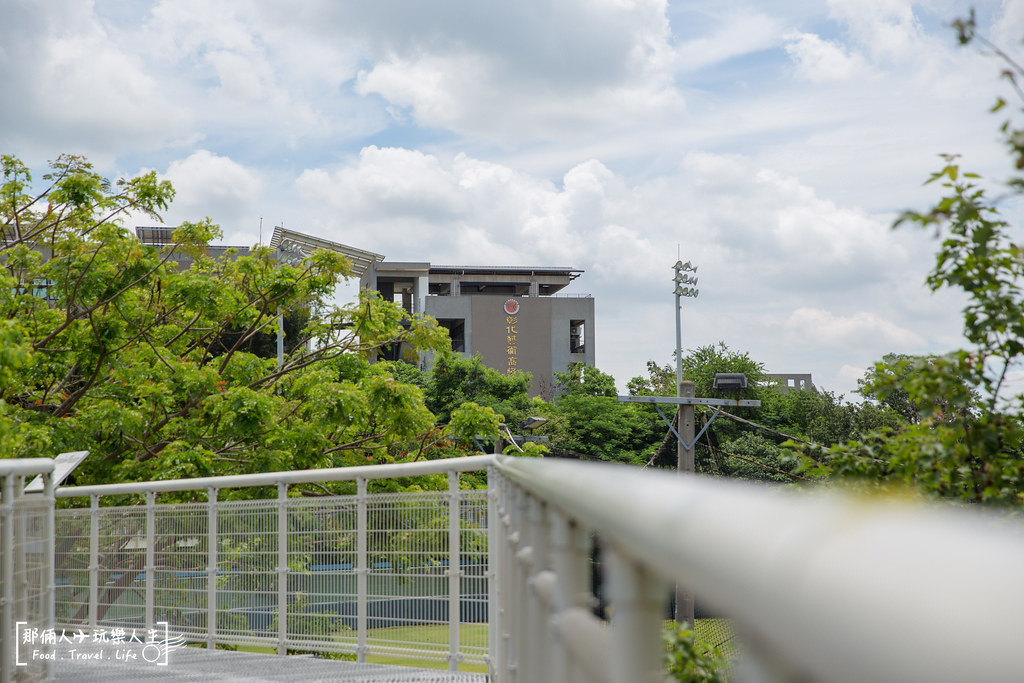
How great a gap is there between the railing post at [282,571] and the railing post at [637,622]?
6.56 metres

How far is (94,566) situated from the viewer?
8.70 m

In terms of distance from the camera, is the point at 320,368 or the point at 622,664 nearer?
the point at 622,664

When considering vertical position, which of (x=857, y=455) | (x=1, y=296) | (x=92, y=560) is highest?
(x=1, y=296)

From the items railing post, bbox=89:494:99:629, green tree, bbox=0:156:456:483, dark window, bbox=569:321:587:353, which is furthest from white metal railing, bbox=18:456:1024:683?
dark window, bbox=569:321:587:353

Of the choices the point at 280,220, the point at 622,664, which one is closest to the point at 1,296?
the point at 622,664

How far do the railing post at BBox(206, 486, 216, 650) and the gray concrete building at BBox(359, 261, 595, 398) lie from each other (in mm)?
58299

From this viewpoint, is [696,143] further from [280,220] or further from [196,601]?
[196,601]

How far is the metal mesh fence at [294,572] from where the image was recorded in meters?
6.66

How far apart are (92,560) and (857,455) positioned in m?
6.78

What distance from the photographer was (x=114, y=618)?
8.73m

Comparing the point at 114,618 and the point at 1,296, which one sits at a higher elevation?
the point at 1,296

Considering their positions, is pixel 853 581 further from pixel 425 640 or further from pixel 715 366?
pixel 715 366

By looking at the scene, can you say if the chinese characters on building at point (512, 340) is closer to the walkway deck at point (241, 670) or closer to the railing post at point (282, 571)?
the walkway deck at point (241, 670)

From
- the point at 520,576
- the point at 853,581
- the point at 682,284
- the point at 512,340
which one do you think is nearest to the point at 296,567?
the point at 520,576
